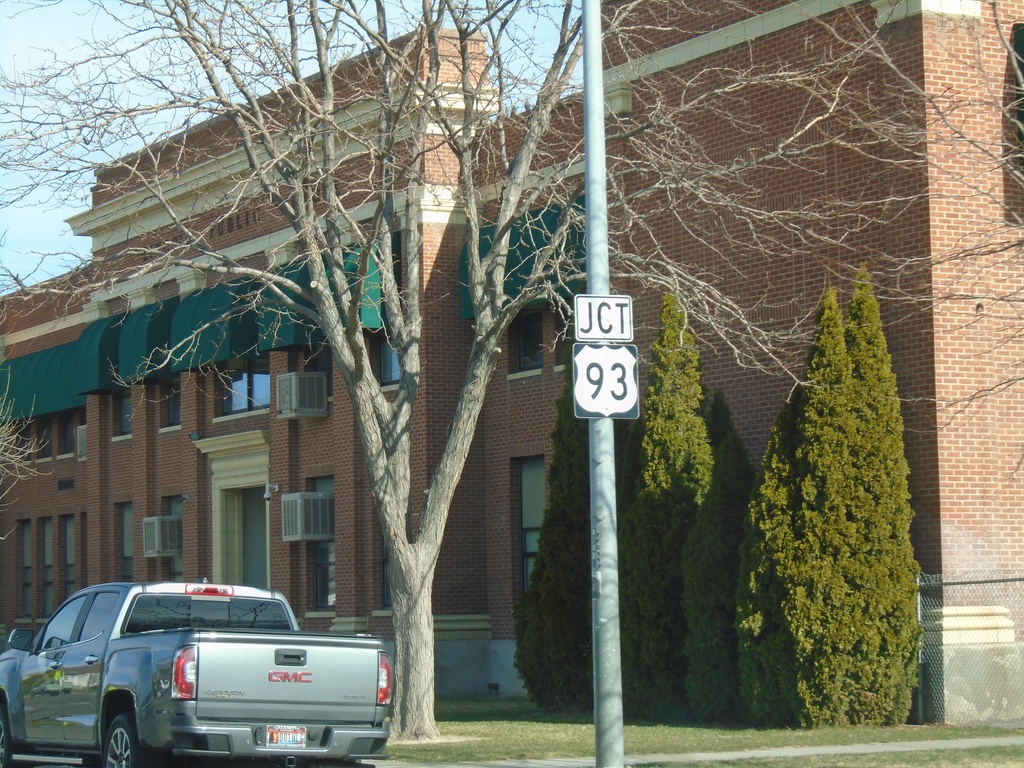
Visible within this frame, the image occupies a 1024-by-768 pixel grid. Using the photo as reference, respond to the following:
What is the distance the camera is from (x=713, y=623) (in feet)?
60.1

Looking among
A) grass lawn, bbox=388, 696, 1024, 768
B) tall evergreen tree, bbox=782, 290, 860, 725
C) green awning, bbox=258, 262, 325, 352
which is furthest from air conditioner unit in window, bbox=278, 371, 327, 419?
tall evergreen tree, bbox=782, 290, 860, 725

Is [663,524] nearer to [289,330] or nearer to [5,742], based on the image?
[5,742]

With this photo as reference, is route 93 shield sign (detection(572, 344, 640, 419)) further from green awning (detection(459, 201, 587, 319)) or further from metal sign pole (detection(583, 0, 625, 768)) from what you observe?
green awning (detection(459, 201, 587, 319))

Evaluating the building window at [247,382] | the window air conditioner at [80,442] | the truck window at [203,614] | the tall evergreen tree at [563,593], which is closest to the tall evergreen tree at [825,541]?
the tall evergreen tree at [563,593]

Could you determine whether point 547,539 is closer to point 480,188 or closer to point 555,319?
point 555,319

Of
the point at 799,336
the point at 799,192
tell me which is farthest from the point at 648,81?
the point at 799,336

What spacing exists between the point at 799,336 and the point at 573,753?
16.9 feet

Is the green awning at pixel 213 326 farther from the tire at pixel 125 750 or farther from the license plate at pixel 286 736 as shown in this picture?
the license plate at pixel 286 736

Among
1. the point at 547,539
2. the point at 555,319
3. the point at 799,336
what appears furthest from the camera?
the point at 555,319

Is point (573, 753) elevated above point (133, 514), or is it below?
below

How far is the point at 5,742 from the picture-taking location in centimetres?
1431

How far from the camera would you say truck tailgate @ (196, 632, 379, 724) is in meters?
11.2

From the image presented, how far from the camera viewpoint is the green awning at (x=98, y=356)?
3353 centimetres

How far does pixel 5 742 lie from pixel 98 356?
20285 millimetres
